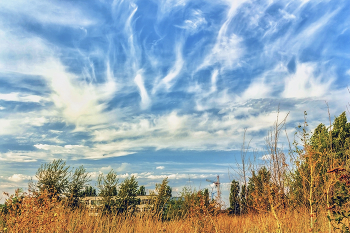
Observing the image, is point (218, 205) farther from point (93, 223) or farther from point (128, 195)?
point (128, 195)

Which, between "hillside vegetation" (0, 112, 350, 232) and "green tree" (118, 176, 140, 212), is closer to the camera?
"hillside vegetation" (0, 112, 350, 232)

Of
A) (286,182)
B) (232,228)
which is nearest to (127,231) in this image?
(232,228)

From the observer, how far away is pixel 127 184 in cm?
1166

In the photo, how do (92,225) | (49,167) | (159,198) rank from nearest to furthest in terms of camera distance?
1. (92,225)
2. (159,198)
3. (49,167)

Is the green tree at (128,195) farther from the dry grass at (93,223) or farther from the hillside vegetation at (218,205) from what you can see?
the dry grass at (93,223)

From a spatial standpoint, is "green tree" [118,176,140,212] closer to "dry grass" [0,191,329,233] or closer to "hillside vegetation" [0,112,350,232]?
"hillside vegetation" [0,112,350,232]

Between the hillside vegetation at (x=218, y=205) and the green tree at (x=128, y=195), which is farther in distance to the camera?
the green tree at (x=128, y=195)

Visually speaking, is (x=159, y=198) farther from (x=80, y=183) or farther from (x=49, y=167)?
(x=49, y=167)

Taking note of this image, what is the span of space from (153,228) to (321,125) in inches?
462

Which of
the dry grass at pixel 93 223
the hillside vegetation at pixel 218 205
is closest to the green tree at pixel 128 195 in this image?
the hillside vegetation at pixel 218 205

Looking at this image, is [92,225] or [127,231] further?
[92,225]

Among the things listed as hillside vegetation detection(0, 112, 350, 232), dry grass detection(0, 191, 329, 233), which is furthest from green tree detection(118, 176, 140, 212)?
dry grass detection(0, 191, 329, 233)

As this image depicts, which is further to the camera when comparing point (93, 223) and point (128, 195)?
point (128, 195)

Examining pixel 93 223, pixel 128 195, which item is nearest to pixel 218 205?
pixel 93 223
